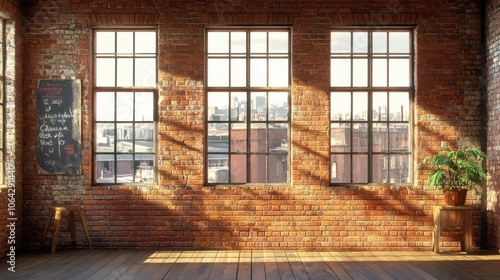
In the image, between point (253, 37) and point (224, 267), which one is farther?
point (253, 37)

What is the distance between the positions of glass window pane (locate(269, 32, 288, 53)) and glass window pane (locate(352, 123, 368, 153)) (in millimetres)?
1453

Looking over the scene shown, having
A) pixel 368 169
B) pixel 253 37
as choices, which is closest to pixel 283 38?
pixel 253 37

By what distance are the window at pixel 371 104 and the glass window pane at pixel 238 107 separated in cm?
121

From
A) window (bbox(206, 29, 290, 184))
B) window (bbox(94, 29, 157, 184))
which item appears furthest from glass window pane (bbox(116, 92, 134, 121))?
window (bbox(206, 29, 290, 184))

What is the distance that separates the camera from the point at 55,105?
8484 mm

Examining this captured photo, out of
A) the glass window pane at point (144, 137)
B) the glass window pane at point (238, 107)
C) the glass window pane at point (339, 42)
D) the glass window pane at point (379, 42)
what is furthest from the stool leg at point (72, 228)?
the glass window pane at point (379, 42)

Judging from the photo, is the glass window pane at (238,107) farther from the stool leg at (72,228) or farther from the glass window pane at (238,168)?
the stool leg at (72,228)

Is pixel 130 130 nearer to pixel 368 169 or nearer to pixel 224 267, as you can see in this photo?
pixel 224 267

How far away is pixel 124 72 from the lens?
864 centimetres

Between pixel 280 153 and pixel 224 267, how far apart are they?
82.1 inches

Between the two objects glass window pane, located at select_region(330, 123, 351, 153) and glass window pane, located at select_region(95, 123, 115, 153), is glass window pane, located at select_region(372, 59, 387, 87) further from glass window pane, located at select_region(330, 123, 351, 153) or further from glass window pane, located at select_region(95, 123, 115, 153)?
glass window pane, located at select_region(95, 123, 115, 153)

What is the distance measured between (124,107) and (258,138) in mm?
1912

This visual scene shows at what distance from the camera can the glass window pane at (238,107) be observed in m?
8.63

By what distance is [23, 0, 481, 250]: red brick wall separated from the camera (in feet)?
27.7
